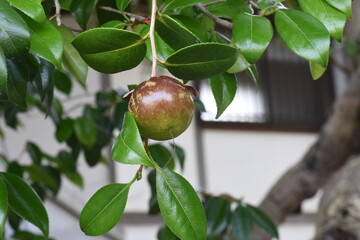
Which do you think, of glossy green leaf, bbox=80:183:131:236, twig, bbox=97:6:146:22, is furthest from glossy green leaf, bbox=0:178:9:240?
twig, bbox=97:6:146:22

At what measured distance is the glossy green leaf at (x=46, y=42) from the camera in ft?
3.42

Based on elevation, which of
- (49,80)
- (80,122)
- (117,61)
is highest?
(117,61)

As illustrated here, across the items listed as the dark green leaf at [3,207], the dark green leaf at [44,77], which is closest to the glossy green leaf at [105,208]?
the dark green leaf at [3,207]

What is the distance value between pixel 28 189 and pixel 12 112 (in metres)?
1.16

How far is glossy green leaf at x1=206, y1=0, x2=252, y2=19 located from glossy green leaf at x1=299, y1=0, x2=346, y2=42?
147 mm

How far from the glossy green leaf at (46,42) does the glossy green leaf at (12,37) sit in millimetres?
66

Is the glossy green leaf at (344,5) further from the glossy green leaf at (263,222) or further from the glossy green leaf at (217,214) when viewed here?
the glossy green leaf at (217,214)

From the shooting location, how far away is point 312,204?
5.65 meters

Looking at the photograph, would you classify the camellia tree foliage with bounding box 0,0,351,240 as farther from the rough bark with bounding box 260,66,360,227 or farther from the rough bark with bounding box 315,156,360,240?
the rough bark with bounding box 260,66,360,227

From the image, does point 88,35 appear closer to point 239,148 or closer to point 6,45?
point 6,45

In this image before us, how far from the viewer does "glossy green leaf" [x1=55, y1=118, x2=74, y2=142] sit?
2.56 meters

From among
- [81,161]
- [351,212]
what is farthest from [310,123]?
[351,212]

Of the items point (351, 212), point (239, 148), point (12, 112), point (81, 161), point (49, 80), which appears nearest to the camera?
point (49, 80)

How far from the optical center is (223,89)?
1184 mm
